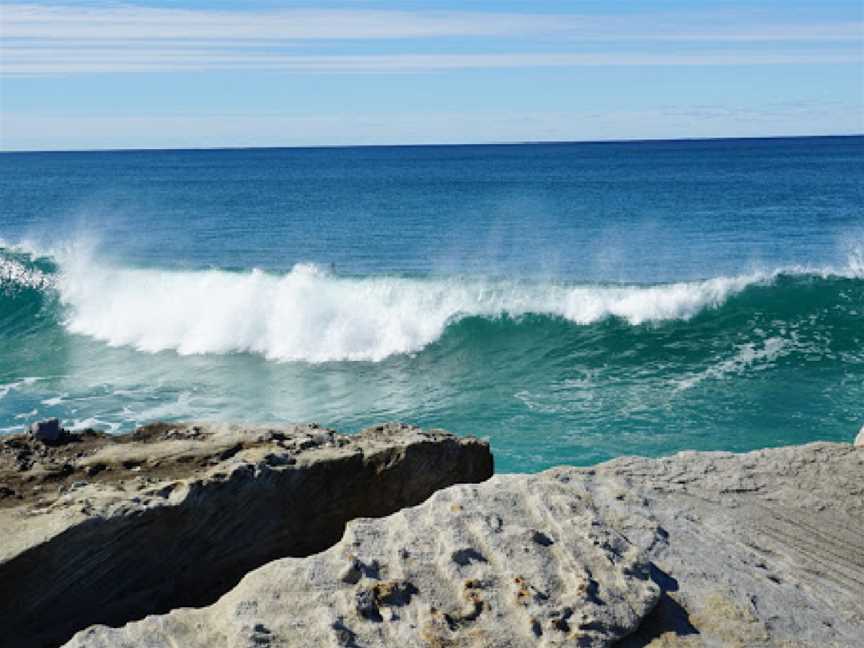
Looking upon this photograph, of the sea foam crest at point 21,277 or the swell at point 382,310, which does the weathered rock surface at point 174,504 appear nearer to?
the swell at point 382,310

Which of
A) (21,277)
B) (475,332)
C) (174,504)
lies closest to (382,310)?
(475,332)

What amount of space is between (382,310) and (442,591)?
1406 centimetres

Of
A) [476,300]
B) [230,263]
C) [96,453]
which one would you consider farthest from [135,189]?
[96,453]

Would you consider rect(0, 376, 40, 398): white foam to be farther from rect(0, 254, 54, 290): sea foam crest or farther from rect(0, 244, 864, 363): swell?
rect(0, 254, 54, 290): sea foam crest

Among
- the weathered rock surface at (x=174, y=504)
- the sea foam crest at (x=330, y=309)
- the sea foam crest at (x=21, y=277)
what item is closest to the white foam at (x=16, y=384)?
the sea foam crest at (x=330, y=309)

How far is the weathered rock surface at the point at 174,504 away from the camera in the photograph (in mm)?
5172

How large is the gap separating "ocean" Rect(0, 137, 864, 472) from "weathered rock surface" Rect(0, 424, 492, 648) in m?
4.17

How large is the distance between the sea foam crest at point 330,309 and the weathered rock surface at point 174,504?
380 inches

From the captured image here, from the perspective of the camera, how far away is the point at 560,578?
4875 millimetres

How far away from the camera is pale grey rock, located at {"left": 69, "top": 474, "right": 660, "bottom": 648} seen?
4.48m

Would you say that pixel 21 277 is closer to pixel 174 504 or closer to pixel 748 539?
pixel 174 504

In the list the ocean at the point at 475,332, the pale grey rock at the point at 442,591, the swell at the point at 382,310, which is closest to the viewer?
the pale grey rock at the point at 442,591

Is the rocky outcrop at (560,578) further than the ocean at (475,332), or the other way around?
the ocean at (475,332)

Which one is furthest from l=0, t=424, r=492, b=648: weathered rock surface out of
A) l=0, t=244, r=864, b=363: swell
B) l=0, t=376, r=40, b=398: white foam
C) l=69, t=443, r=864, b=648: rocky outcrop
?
l=0, t=244, r=864, b=363: swell
